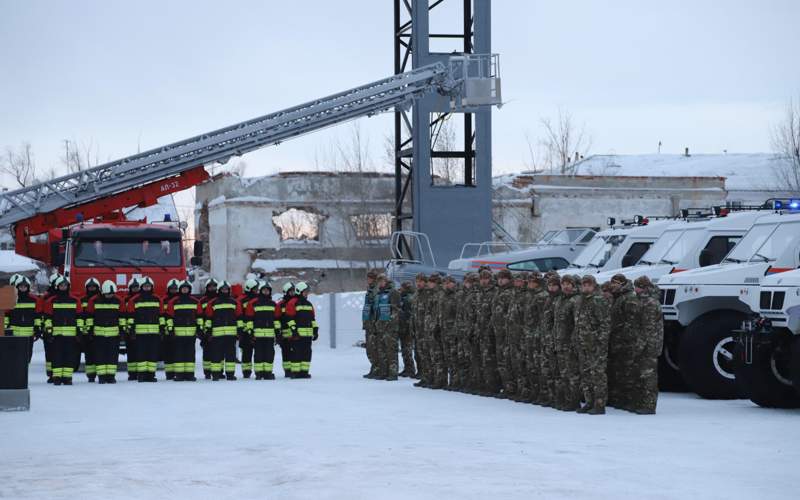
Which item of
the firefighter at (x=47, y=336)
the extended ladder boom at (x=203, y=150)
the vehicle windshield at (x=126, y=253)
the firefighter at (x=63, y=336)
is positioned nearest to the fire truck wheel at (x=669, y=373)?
the firefighter at (x=63, y=336)

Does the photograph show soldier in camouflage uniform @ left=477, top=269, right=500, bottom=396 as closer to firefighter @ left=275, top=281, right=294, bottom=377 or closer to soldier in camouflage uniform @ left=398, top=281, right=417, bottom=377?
soldier in camouflage uniform @ left=398, top=281, right=417, bottom=377

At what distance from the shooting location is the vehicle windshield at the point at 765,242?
17797 mm

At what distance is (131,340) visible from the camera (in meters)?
22.0

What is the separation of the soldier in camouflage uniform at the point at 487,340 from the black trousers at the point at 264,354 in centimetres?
435

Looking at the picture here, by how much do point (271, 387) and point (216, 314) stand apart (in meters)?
2.08

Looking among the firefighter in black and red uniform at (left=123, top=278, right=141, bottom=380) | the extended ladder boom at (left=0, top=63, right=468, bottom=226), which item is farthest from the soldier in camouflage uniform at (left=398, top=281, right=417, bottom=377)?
the extended ladder boom at (left=0, top=63, right=468, bottom=226)

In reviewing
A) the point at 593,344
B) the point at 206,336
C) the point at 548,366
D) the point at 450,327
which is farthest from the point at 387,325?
the point at 593,344

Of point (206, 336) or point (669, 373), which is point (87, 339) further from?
point (669, 373)

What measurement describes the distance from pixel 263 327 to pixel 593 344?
7.29m

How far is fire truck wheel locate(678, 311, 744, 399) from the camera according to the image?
1770 centimetres

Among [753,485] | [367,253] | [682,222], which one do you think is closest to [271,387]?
[682,222]

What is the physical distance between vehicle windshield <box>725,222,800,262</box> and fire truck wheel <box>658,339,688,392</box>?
5.44 ft

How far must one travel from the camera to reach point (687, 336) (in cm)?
1780

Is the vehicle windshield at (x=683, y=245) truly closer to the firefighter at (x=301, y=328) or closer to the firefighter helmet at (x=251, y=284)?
the firefighter at (x=301, y=328)
